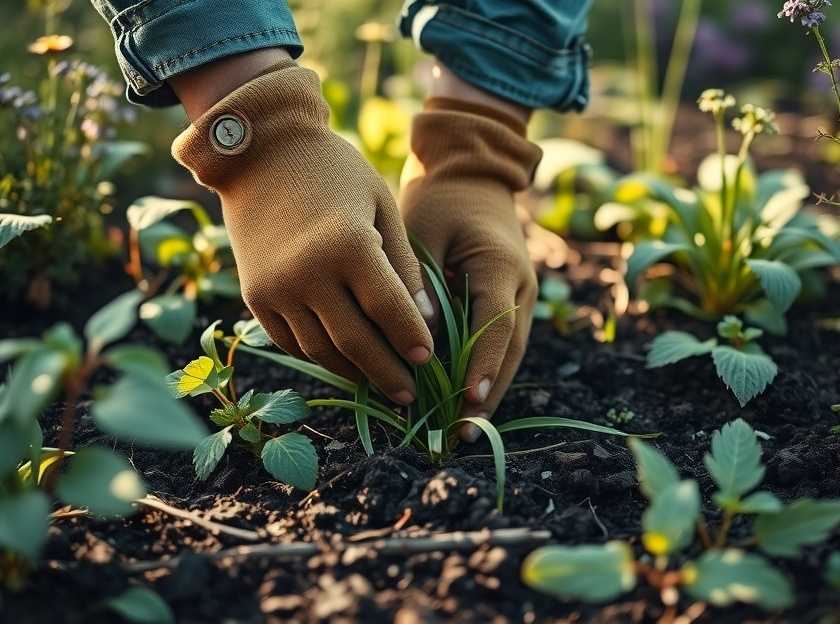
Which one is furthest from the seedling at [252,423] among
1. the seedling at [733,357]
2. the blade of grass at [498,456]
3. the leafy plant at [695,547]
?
the seedling at [733,357]

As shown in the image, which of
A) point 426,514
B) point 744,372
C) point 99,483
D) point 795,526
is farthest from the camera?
point 744,372

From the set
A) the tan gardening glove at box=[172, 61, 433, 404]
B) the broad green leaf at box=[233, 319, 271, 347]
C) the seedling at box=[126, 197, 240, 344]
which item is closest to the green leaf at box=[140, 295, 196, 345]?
the seedling at box=[126, 197, 240, 344]

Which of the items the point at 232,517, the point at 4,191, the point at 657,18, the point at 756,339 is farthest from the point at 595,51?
the point at 232,517

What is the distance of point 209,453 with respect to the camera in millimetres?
1461

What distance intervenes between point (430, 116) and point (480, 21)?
0.23m

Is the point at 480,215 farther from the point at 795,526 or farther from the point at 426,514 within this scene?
the point at 795,526

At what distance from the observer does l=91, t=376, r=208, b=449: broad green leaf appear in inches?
36.4

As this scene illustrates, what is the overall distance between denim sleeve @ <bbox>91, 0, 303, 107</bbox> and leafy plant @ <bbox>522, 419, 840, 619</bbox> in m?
0.96

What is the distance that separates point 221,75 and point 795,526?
1178 millimetres

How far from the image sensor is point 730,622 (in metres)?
1.11

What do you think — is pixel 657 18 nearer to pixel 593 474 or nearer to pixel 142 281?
pixel 142 281

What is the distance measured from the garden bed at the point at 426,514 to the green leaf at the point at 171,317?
0.22m

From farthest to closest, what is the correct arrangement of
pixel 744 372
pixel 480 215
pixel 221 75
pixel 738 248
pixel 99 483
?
pixel 738 248 → pixel 480 215 → pixel 744 372 → pixel 221 75 → pixel 99 483

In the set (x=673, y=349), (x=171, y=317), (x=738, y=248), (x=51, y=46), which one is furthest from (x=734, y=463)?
(x=51, y=46)
